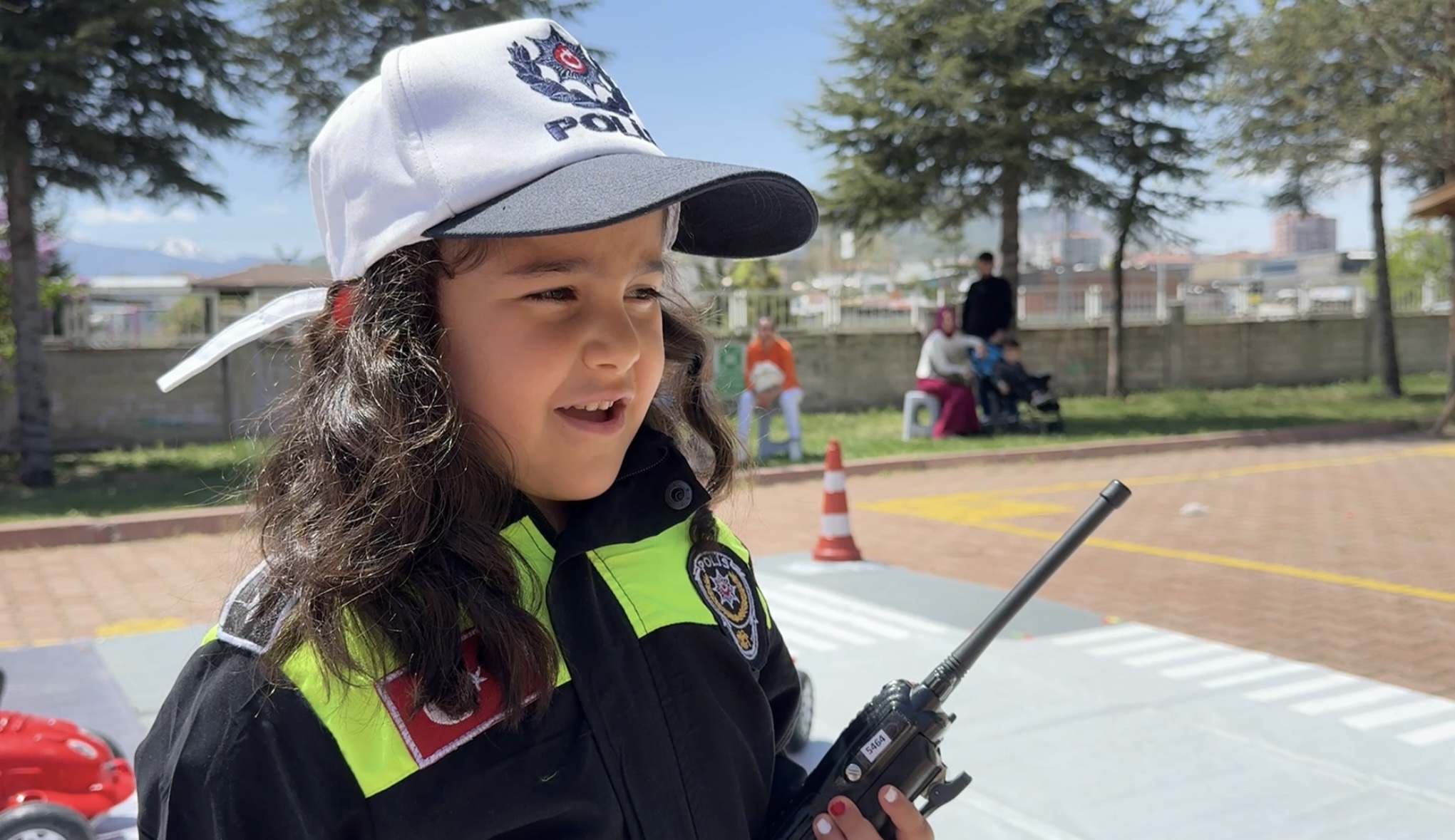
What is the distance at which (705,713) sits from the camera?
1.34 meters

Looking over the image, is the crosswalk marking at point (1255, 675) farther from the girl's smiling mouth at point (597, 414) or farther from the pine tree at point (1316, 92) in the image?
the pine tree at point (1316, 92)

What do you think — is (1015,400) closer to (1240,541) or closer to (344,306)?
(1240,541)

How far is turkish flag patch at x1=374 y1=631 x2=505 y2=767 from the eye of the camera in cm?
119

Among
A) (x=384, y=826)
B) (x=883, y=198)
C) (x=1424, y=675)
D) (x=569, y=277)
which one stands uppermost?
(x=883, y=198)

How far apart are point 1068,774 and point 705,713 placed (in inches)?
107

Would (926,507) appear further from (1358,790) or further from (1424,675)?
(1358,790)

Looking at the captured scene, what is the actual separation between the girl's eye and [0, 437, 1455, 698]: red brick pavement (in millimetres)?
1216

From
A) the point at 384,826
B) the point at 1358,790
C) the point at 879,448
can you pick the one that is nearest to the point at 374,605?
the point at 384,826

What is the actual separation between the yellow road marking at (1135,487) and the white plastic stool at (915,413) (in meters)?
3.12

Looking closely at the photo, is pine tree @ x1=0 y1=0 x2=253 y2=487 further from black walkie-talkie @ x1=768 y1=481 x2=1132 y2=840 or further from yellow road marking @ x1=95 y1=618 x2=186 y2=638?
black walkie-talkie @ x1=768 y1=481 x2=1132 y2=840

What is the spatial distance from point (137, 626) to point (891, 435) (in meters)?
9.97

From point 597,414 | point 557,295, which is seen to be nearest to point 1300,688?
point 597,414

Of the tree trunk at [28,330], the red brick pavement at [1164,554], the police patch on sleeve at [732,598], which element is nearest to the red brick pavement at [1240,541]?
the red brick pavement at [1164,554]

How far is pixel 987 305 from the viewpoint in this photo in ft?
47.0
